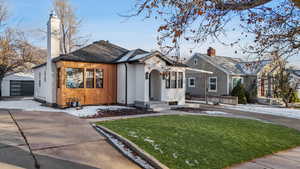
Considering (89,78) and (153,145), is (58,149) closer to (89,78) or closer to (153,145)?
(153,145)

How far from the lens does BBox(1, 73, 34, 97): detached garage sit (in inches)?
896

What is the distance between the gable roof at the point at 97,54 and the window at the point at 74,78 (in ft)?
2.25

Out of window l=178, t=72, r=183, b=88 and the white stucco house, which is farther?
window l=178, t=72, r=183, b=88

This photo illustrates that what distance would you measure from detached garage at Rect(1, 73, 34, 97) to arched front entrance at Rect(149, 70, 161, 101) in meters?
18.1

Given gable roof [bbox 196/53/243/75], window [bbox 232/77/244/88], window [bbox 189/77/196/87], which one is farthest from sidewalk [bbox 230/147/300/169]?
window [bbox 189/77/196/87]

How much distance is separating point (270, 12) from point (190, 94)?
18811mm

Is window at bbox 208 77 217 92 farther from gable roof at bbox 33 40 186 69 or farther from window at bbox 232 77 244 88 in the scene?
gable roof at bbox 33 40 186 69

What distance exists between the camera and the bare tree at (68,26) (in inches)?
934

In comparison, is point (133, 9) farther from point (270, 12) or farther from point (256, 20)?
point (270, 12)

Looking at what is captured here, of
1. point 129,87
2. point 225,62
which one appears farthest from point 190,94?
point 129,87

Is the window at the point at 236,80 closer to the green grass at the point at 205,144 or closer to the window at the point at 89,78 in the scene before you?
the green grass at the point at 205,144

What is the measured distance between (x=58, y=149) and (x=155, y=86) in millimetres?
10124

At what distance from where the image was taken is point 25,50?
65.6 feet

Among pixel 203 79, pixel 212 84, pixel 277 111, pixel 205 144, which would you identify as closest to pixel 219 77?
pixel 212 84
